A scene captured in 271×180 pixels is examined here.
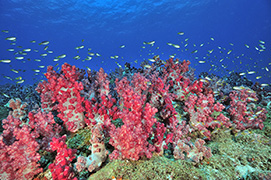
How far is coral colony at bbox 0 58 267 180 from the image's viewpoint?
2195mm

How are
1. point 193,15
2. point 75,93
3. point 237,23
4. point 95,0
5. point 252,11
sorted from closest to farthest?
1. point 75,93
2. point 95,0
3. point 193,15
4. point 252,11
5. point 237,23

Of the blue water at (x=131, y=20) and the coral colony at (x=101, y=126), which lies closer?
the coral colony at (x=101, y=126)

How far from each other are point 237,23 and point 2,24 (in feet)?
485

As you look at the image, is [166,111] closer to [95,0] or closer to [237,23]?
[95,0]

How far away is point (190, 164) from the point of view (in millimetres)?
2342

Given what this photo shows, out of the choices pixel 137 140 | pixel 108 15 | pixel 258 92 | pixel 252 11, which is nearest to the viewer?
pixel 137 140

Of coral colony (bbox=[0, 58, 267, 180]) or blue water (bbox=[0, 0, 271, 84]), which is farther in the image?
blue water (bbox=[0, 0, 271, 84])

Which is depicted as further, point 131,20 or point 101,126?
point 131,20

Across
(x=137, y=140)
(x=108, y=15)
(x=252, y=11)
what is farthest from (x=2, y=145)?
(x=252, y=11)

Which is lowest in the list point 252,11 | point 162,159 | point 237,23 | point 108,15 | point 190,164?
point 237,23

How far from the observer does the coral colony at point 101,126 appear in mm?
2195

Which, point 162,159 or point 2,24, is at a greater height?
point 2,24

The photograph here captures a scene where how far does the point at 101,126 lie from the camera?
8.54ft

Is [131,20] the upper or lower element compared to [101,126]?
upper
